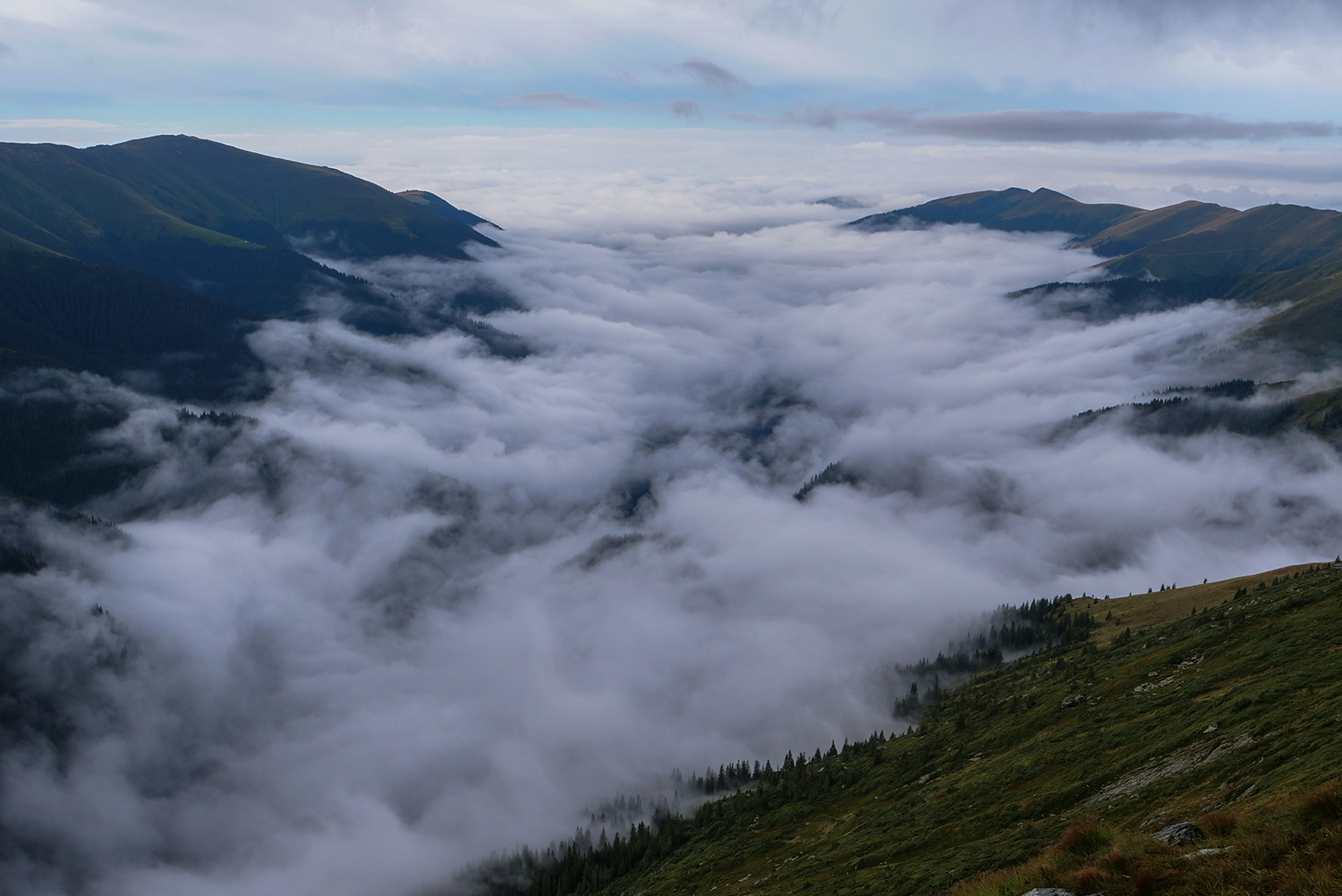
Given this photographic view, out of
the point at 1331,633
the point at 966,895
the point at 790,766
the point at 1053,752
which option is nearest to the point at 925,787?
the point at 1053,752

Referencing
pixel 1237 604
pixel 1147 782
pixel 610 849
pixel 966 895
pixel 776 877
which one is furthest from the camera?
pixel 610 849

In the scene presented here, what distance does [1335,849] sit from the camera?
19.7m

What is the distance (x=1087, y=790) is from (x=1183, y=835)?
44073 mm

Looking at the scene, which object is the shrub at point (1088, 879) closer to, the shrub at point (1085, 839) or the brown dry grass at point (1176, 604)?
the shrub at point (1085, 839)

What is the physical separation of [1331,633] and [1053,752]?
32068 mm

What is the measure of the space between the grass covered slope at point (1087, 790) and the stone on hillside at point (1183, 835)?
511 mm

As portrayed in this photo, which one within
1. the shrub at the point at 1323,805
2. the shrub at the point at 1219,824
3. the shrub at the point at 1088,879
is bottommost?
the shrub at the point at 1219,824

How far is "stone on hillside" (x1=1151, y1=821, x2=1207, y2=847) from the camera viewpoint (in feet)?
83.0

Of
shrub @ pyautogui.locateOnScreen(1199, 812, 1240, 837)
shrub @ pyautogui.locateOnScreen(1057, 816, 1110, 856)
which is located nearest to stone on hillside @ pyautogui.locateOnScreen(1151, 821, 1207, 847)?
shrub @ pyautogui.locateOnScreen(1199, 812, 1240, 837)

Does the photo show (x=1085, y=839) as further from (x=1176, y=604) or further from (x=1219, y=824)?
(x=1176, y=604)

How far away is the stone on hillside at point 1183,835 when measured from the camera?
25.3 meters

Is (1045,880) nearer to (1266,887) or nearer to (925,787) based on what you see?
(1266,887)

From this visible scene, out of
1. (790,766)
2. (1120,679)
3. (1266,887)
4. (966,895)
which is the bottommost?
(790,766)

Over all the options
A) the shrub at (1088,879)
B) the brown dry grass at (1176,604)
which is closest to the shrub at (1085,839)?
the shrub at (1088,879)
